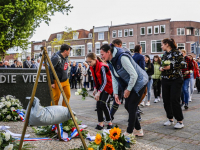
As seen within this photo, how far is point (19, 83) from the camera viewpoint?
754 cm

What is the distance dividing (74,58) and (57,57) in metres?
45.9

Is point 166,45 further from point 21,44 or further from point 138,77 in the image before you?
point 21,44

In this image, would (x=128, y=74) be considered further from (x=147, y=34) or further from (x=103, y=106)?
(x=147, y=34)

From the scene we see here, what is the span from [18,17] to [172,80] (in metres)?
18.3

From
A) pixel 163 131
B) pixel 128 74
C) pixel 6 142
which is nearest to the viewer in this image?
pixel 6 142

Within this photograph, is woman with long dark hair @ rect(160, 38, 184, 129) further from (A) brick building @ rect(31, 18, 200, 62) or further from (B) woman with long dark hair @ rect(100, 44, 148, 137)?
(A) brick building @ rect(31, 18, 200, 62)

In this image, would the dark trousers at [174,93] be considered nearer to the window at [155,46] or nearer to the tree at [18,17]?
the tree at [18,17]

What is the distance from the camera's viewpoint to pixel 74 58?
51000mm

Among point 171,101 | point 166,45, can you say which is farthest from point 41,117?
point 166,45

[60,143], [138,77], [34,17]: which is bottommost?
[60,143]

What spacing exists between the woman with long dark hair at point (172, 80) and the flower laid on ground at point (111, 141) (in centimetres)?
208

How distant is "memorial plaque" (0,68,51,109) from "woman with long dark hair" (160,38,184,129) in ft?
15.0

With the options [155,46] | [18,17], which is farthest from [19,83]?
[155,46]

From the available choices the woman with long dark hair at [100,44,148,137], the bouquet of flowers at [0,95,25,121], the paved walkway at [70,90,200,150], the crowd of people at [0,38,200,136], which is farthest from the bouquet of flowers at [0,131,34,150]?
the bouquet of flowers at [0,95,25,121]
